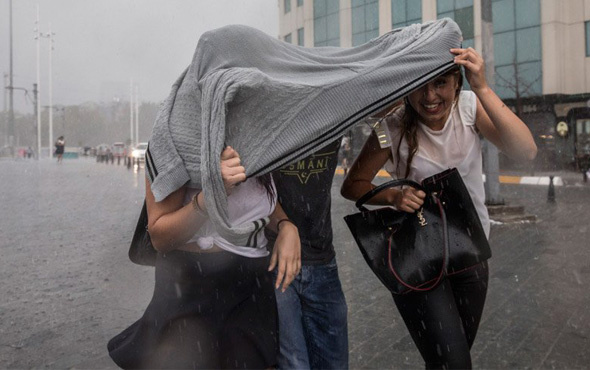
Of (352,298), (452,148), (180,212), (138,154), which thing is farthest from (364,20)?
(180,212)

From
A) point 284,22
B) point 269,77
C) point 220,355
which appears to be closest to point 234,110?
point 269,77

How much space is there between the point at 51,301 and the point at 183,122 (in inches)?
155

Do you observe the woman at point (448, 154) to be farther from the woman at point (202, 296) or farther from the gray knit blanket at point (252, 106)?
the woman at point (202, 296)

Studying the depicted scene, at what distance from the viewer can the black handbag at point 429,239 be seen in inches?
89.4

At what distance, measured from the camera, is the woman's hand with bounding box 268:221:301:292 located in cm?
202

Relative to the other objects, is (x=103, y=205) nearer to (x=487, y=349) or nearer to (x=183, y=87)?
(x=487, y=349)

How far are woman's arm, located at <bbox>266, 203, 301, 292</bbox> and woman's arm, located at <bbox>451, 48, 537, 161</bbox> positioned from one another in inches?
33.8

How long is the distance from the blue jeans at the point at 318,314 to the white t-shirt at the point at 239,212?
354 mm

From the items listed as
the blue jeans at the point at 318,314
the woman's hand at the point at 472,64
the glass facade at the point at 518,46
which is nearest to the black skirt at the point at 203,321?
the blue jeans at the point at 318,314

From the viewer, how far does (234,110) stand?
1829 millimetres

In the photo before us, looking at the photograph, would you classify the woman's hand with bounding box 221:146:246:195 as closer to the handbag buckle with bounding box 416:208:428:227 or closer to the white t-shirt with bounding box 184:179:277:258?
the white t-shirt with bounding box 184:179:277:258

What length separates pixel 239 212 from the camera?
1932 millimetres

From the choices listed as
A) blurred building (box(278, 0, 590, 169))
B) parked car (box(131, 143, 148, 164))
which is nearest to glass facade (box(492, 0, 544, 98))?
blurred building (box(278, 0, 590, 169))

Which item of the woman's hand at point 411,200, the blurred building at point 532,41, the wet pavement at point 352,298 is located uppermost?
the blurred building at point 532,41
